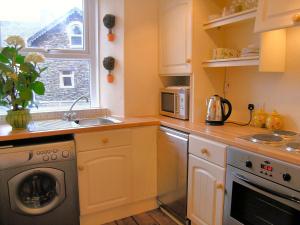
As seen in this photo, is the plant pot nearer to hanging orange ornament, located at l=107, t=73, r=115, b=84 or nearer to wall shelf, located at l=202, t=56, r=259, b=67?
hanging orange ornament, located at l=107, t=73, r=115, b=84

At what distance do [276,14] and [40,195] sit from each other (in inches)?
81.6

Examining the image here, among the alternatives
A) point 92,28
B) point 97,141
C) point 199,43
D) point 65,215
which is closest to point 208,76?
point 199,43

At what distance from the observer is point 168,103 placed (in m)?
2.63

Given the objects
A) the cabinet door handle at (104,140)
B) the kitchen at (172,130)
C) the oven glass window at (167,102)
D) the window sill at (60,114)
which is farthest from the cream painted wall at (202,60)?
the window sill at (60,114)

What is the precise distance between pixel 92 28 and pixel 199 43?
1.18m

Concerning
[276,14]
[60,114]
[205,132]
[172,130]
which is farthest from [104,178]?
[276,14]

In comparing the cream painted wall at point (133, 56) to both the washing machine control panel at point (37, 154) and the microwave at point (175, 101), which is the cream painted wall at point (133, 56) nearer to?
the microwave at point (175, 101)

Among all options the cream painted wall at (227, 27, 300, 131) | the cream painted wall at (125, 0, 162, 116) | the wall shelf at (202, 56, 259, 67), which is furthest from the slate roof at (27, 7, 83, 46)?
the cream painted wall at (227, 27, 300, 131)

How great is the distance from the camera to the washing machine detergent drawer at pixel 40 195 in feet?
6.02

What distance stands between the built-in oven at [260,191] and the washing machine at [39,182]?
1.16m

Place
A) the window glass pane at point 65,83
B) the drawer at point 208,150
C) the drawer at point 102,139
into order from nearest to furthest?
the drawer at point 208,150 < the drawer at point 102,139 < the window glass pane at point 65,83

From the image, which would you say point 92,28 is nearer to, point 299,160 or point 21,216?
point 21,216

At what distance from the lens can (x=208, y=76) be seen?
92.8 inches

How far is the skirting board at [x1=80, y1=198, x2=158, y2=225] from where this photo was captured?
2.25 m
